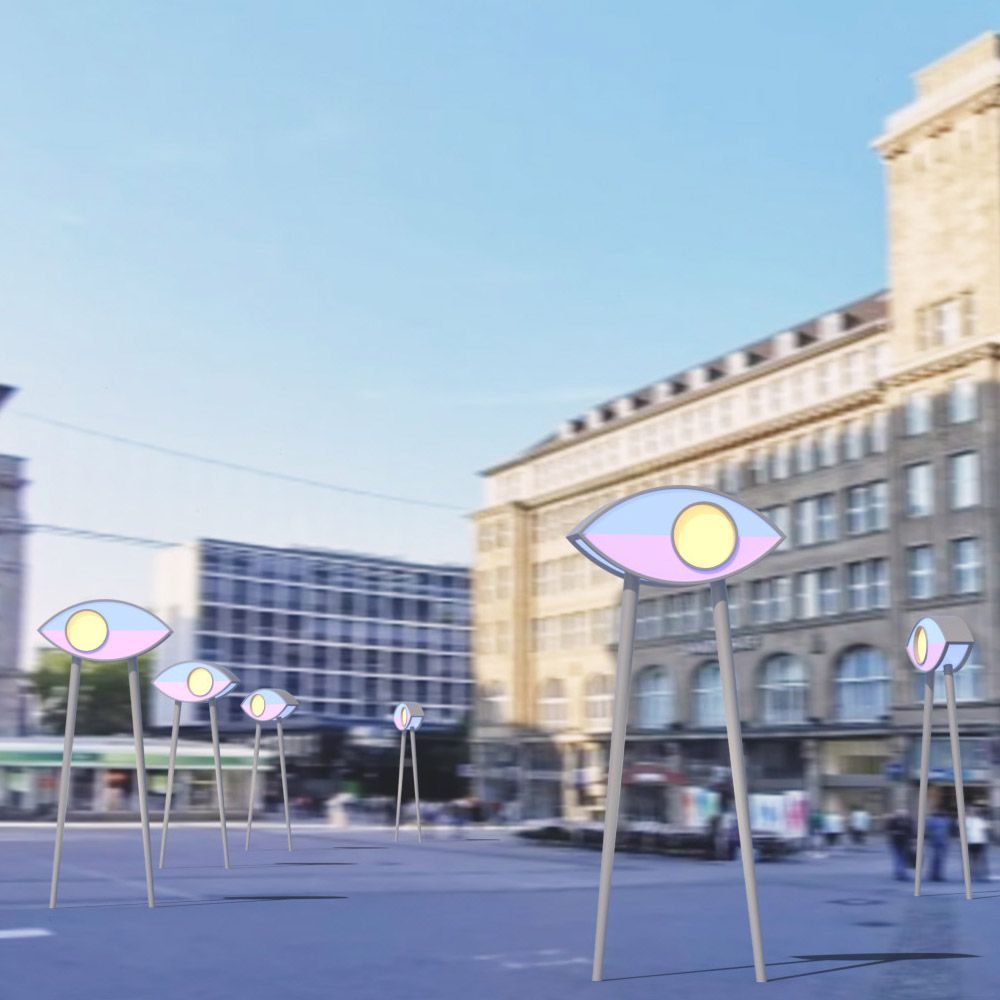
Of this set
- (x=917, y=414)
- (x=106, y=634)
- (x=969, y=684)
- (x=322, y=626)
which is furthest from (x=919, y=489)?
(x=322, y=626)

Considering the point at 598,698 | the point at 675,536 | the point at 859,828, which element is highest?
the point at 598,698

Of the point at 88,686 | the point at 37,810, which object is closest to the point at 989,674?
the point at 37,810

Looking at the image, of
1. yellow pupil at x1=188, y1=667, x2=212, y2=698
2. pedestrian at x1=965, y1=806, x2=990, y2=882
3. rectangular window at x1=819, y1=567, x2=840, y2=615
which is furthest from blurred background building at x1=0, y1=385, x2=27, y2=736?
pedestrian at x1=965, y1=806, x2=990, y2=882

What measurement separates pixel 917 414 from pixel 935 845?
36907 mm

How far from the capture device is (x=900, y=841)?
105 feet

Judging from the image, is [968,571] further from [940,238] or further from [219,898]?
[219,898]

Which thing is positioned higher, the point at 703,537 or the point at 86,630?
the point at 703,537

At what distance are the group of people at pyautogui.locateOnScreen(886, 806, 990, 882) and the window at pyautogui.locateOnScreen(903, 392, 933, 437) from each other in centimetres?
3184

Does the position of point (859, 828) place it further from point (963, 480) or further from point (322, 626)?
point (322, 626)

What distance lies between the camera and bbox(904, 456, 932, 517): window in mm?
62875

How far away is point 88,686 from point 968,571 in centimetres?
9728

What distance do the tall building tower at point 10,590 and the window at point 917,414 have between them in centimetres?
4187

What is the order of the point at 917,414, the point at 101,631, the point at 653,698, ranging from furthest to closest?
the point at 653,698, the point at 917,414, the point at 101,631

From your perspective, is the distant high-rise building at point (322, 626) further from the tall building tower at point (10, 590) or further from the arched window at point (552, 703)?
the tall building tower at point (10, 590)
